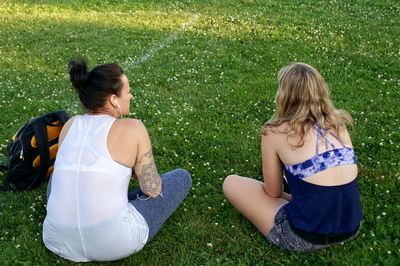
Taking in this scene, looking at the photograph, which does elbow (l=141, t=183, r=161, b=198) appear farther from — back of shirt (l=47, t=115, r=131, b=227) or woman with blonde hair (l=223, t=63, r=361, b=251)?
woman with blonde hair (l=223, t=63, r=361, b=251)

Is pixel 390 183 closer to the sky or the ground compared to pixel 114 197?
closer to the ground

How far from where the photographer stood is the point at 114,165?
4535 mm

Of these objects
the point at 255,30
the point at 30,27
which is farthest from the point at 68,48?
the point at 255,30

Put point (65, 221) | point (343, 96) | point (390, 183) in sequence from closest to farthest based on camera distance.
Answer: point (65, 221), point (390, 183), point (343, 96)

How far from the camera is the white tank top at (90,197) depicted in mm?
4484

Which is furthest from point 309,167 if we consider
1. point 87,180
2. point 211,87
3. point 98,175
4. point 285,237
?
point 211,87

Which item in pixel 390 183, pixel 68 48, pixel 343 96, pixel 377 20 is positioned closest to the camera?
pixel 390 183

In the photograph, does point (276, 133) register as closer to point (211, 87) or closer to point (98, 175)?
point (98, 175)

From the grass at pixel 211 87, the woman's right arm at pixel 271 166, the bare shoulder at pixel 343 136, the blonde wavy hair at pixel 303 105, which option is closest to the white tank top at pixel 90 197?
→ the grass at pixel 211 87

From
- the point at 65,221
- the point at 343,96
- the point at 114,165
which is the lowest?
the point at 343,96

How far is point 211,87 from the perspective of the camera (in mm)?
9125

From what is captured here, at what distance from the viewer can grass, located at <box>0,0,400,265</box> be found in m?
5.23

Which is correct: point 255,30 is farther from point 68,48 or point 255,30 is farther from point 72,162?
point 72,162

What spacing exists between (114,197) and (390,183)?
3408mm
